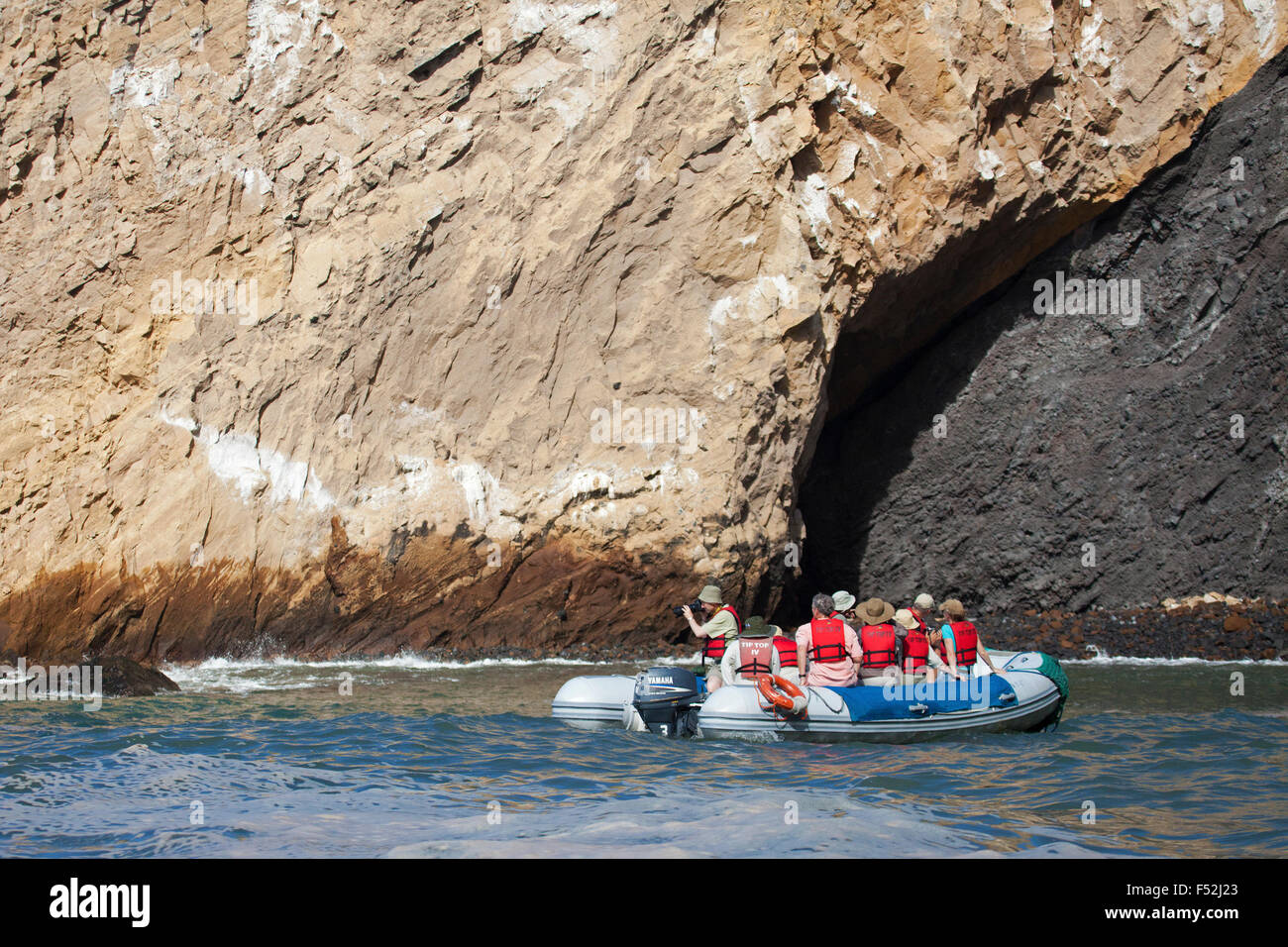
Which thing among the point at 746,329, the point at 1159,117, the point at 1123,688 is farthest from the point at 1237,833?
the point at 1159,117

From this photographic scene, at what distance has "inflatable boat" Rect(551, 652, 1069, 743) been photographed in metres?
8.83

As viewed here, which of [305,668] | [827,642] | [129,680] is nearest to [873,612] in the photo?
[827,642]

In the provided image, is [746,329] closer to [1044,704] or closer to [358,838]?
[1044,704]

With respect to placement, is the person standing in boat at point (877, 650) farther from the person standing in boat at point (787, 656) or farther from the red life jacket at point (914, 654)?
the person standing in boat at point (787, 656)

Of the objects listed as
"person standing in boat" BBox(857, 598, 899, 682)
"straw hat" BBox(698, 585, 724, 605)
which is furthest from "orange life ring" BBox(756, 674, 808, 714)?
"straw hat" BBox(698, 585, 724, 605)

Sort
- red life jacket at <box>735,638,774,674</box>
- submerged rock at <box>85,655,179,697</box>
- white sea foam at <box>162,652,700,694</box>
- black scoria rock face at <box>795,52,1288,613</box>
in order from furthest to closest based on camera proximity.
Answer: black scoria rock face at <box>795,52,1288,613</box> → white sea foam at <box>162,652,700,694</box> → submerged rock at <box>85,655,179,697</box> → red life jacket at <box>735,638,774,674</box>

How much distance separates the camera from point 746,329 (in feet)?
52.0

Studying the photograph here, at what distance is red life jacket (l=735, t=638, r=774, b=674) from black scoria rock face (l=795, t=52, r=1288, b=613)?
419 inches

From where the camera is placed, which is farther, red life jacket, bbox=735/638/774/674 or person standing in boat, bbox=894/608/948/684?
person standing in boat, bbox=894/608/948/684

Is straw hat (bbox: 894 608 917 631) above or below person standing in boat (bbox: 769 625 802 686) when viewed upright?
above

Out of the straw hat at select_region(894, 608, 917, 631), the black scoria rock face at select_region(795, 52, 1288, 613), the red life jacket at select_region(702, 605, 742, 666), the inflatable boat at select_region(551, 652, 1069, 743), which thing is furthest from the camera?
the black scoria rock face at select_region(795, 52, 1288, 613)

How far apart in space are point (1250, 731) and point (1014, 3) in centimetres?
1197

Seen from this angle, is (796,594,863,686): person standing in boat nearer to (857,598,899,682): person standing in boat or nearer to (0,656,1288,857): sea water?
(857,598,899,682): person standing in boat

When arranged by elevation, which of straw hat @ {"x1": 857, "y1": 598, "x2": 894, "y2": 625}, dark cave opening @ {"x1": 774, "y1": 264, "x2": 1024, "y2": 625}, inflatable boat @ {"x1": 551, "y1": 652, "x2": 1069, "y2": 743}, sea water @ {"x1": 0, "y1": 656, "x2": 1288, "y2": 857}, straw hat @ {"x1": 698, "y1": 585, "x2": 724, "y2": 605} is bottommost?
sea water @ {"x1": 0, "y1": 656, "x2": 1288, "y2": 857}
